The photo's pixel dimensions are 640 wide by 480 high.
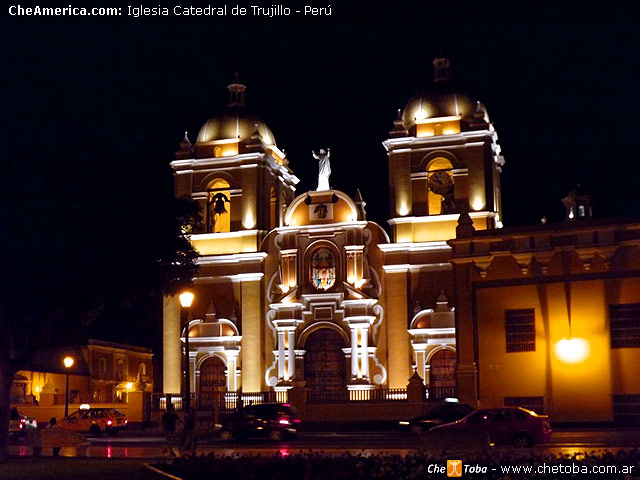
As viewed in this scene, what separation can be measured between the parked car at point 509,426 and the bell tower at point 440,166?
1973 centimetres

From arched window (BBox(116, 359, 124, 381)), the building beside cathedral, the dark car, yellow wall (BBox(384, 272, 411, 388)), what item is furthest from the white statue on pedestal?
arched window (BBox(116, 359, 124, 381))

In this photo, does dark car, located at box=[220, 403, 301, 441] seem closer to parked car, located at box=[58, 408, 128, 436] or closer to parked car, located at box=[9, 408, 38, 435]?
parked car, located at box=[58, 408, 128, 436]

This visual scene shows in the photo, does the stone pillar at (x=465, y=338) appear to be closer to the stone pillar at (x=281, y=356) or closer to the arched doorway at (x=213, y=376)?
the stone pillar at (x=281, y=356)

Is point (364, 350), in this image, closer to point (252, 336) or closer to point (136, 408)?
point (252, 336)

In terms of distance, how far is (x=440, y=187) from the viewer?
47.3 meters

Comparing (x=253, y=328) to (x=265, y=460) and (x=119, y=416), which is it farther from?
(x=265, y=460)

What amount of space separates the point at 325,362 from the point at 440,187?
9870mm

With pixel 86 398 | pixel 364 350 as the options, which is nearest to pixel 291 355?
pixel 364 350

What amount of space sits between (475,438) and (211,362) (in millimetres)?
27422

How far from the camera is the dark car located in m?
31.9

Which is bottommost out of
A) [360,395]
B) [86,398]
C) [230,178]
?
[86,398]

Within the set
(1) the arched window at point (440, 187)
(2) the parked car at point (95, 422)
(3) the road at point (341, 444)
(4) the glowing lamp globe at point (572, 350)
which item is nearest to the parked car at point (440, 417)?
(3) the road at point (341, 444)

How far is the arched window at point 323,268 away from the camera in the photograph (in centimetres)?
4806

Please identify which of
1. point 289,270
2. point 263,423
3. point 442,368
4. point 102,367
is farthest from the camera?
point 102,367
